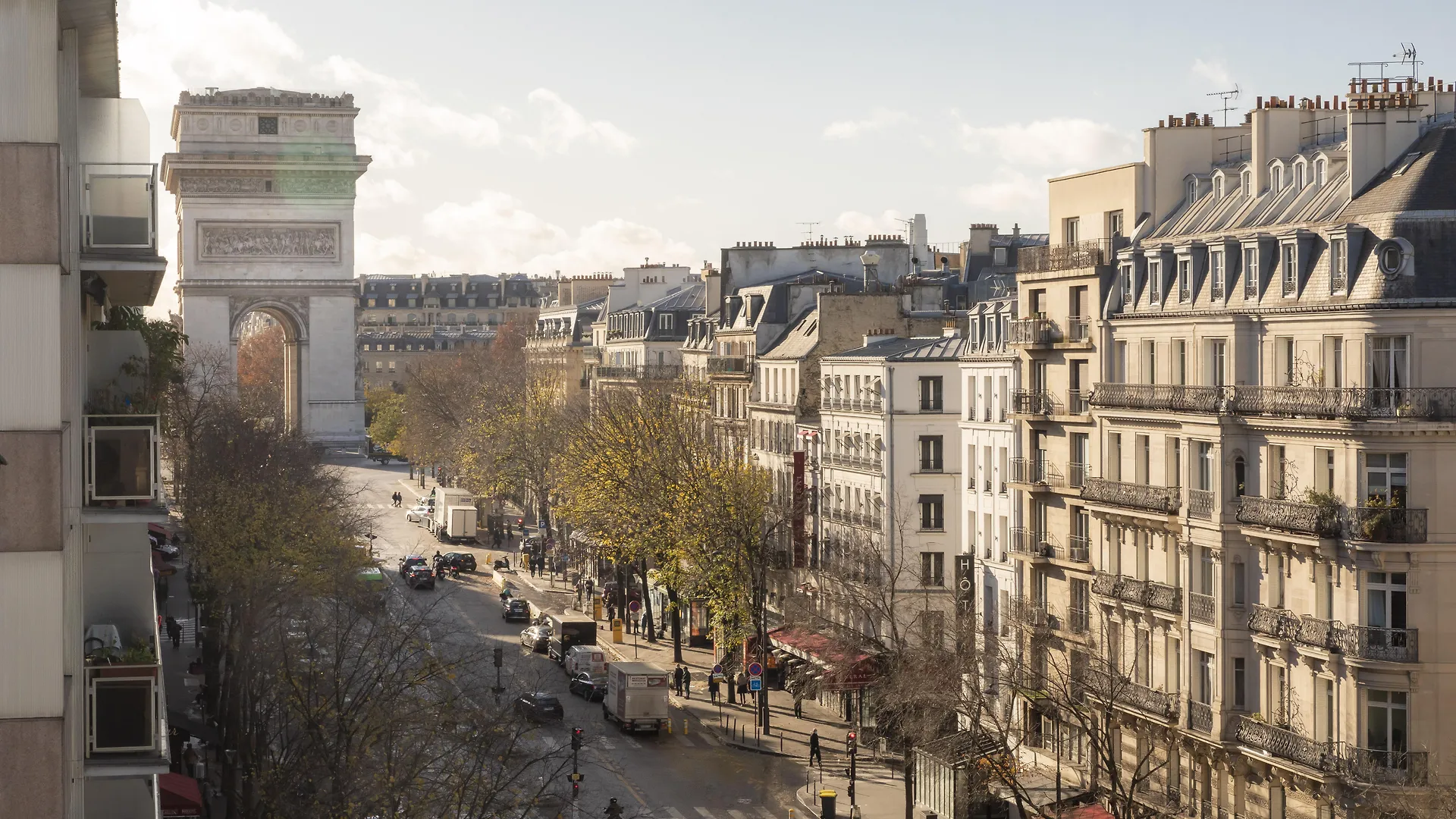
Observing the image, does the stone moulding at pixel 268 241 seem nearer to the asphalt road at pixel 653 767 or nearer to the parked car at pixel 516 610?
the parked car at pixel 516 610

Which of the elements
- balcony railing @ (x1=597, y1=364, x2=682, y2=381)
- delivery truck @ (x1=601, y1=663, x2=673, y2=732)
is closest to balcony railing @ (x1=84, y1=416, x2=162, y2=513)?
delivery truck @ (x1=601, y1=663, x2=673, y2=732)

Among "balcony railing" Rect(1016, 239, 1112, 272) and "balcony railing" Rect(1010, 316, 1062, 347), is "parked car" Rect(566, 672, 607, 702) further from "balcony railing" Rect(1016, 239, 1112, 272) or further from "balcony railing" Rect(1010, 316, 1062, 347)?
"balcony railing" Rect(1016, 239, 1112, 272)

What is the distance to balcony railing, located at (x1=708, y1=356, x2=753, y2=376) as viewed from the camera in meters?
64.1

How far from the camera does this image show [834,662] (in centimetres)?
4406

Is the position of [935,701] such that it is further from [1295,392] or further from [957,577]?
[957,577]

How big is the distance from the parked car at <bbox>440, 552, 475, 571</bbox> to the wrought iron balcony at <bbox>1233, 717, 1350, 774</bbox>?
4690cm

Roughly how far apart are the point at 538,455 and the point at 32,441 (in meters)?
71.1

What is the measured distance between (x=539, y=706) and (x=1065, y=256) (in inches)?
588

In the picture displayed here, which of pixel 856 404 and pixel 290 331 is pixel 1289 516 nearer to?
pixel 856 404

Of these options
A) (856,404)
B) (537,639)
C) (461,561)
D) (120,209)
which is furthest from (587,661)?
(120,209)

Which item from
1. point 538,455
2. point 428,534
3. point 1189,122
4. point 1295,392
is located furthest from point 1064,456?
point 428,534

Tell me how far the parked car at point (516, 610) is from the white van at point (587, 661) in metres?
11.1

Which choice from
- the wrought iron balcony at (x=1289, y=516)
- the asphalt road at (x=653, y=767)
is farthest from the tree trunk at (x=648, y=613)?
the wrought iron balcony at (x=1289, y=516)

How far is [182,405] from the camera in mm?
60938
